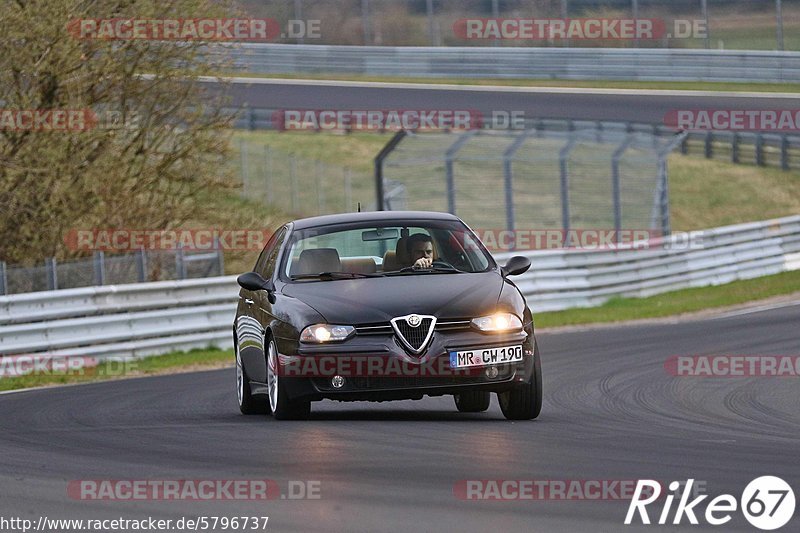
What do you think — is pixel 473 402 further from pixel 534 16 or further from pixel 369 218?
pixel 534 16

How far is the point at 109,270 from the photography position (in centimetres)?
2142

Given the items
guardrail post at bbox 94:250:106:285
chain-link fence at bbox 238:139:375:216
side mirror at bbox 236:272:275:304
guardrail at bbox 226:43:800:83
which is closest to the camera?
side mirror at bbox 236:272:275:304

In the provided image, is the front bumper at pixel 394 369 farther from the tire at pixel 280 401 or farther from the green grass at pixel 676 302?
the green grass at pixel 676 302

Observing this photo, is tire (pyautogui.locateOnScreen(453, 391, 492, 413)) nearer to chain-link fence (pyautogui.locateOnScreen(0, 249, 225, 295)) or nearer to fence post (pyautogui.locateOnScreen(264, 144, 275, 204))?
chain-link fence (pyautogui.locateOnScreen(0, 249, 225, 295))

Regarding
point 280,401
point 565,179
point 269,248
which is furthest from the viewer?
point 565,179

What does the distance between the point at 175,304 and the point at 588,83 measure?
24.3m

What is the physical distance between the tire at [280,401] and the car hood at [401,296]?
456 mm

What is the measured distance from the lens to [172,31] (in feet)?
79.3

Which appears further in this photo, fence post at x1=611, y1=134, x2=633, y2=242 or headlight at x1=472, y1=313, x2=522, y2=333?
fence post at x1=611, y1=134, x2=633, y2=242

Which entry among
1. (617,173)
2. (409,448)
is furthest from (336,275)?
(617,173)

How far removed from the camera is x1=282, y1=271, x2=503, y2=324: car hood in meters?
10.2

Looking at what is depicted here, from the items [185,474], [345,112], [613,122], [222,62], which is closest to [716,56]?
[613,122]

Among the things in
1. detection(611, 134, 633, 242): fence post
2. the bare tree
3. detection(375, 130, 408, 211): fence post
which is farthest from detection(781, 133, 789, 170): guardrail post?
the bare tree

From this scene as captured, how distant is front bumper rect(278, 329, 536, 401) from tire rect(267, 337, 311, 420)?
26 centimetres
